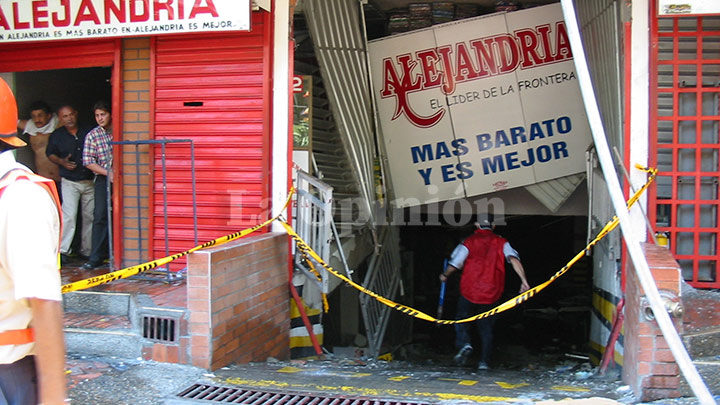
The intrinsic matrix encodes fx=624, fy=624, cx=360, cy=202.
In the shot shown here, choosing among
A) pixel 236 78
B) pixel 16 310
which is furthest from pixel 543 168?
pixel 16 310

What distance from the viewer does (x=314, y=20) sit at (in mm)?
6961

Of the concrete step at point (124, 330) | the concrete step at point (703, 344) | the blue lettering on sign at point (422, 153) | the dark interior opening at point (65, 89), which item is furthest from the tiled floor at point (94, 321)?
the blue lettering on sign at point (422, 153)

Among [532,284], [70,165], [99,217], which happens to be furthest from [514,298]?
[532,284]

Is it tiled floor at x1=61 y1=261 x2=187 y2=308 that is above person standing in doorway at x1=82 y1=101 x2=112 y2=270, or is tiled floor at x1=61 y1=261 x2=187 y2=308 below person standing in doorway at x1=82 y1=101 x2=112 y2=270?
below

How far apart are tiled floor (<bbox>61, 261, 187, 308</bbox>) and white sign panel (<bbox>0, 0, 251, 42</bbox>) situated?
2.40 m

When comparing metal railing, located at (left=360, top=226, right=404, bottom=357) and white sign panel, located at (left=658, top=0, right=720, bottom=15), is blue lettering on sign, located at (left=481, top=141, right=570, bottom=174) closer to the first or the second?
metal railing, located at (left=360, top=226, right=404, bottom=357)

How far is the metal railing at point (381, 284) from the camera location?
26.3 feet

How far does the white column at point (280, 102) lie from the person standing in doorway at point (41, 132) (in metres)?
3.09

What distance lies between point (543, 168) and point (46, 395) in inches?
284

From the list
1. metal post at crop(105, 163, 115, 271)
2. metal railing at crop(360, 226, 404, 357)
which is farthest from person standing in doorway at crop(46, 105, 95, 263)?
metal railing at crop(360, 226, 404, 357)

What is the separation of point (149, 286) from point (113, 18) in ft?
8.61

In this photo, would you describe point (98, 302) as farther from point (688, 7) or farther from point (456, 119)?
point (688, 7)

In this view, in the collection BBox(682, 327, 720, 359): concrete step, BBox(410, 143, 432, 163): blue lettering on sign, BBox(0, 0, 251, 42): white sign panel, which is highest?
BBox(0, 0, 251, 42): white sign panel

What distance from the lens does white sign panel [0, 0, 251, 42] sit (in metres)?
5.80
